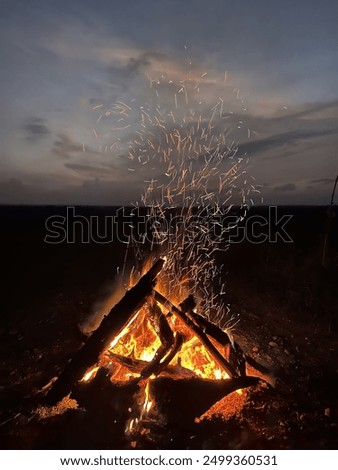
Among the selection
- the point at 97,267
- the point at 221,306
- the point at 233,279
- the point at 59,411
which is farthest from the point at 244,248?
the point at 59,411

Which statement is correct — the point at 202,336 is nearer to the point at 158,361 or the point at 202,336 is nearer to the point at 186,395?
the point at 158,361

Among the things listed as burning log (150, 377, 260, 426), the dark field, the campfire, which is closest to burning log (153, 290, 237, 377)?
the campfire

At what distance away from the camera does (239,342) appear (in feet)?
22.5

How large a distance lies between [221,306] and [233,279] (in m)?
3.28

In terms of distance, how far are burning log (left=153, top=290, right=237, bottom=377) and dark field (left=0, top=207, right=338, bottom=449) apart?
0.54 meters

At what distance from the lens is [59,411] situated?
15.3ft

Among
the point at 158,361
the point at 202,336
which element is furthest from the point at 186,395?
the point at 202,336

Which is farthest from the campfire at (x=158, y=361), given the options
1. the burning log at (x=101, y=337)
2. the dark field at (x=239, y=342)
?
the dark field at (x=239, y=342)

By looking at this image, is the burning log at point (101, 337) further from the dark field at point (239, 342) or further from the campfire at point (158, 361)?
the dark field at point (239, 342)

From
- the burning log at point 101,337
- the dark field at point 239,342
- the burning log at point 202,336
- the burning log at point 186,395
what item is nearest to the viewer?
the dark field at point 239,342

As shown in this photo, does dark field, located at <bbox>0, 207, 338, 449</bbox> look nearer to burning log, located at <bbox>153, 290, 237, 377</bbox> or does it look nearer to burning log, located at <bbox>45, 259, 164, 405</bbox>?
burning log, located at <bbox>45, 259, 164, 405</bbox>

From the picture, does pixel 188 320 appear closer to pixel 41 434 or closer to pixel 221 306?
pixel 41 434

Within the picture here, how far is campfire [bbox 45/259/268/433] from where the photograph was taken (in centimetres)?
460

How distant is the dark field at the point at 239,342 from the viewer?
4.34 metres
